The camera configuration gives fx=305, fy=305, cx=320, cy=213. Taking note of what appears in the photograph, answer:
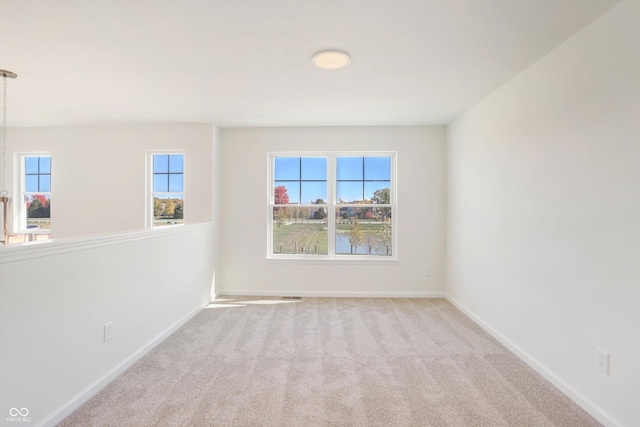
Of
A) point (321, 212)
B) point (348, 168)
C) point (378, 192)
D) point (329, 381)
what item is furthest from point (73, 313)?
point (378, 192)

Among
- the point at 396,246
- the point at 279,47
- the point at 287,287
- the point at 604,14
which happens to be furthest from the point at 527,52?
the point at 287,287

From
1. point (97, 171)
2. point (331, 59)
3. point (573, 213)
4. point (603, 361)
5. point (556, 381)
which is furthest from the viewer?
point (97, 171)

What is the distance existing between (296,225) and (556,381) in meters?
3.32

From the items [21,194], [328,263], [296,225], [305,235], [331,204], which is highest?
→ [21,194]

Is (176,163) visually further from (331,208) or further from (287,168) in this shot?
(331,208)

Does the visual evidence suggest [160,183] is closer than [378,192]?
Yes

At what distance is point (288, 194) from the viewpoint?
181 inches

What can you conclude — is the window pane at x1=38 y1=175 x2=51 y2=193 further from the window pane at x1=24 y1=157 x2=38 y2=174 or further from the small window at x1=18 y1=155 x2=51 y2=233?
the window pane at x1=24 y1=157 x2=38 y2=174

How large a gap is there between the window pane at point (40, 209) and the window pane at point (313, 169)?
12.7 feet

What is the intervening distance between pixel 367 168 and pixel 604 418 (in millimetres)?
3481

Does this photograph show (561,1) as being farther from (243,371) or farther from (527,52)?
(243,371)

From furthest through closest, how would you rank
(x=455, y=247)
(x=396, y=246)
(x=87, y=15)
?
(x=396, y=246)
(x=455, y=247)
(x=87, y=15)

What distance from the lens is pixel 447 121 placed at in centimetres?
414

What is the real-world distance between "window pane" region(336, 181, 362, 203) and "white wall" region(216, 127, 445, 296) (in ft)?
1.81
